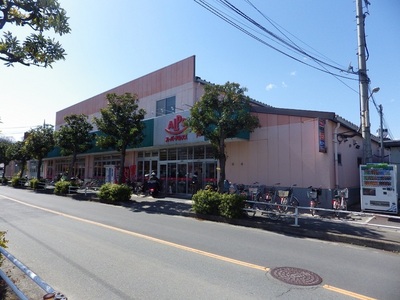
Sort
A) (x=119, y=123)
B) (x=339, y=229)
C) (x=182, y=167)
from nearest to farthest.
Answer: (x=339, y=229)
(x=119, y=123)
(x=182, y=167)

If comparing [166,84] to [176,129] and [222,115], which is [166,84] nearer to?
A: [176,129]

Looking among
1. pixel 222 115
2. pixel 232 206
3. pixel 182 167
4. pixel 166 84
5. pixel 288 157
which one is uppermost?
pixel 166 84

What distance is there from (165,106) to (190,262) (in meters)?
19.0

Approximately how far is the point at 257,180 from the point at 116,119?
382 inches

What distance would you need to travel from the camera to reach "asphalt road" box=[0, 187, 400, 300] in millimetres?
4750

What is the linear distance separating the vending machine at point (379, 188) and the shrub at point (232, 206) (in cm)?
611

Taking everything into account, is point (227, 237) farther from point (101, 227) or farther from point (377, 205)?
point (377, 205)

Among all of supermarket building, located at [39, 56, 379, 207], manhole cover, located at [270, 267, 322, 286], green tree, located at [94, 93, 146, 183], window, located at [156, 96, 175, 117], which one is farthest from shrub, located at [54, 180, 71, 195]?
manhole cover, located at [270, 267, 322, 286]

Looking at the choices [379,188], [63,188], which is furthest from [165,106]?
[379,188]

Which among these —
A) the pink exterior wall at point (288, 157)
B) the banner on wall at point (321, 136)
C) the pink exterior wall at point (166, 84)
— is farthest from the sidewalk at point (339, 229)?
the pink exterior wall at point (166, 84)

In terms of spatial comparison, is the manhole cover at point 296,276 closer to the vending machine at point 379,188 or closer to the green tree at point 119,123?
the vending machine at point 379,188

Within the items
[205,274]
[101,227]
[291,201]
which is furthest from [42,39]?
[291,201]

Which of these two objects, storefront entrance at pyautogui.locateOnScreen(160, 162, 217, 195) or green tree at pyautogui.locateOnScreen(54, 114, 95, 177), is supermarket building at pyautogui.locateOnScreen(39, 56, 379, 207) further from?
green tree at pyautogui.locateOnScreen(54, 114, 95, 177)

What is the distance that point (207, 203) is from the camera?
480 inches
